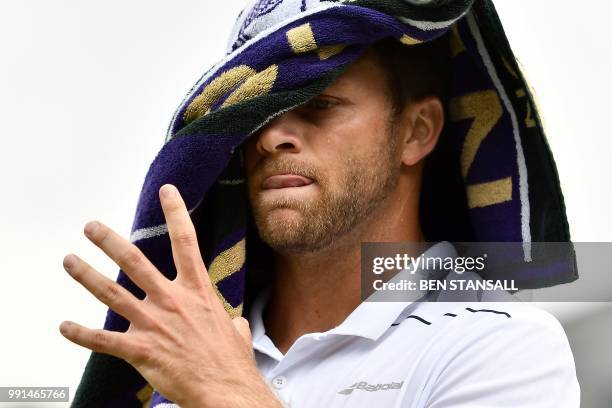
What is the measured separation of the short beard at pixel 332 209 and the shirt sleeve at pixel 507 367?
29 cm

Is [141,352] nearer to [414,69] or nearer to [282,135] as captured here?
[282,135]

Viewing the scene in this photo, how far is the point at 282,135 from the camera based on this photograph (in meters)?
1.65

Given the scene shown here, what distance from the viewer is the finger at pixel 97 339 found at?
121 centimetres

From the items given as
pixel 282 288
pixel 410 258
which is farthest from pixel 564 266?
pixel 282 288

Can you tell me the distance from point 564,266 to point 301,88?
22.8 inches

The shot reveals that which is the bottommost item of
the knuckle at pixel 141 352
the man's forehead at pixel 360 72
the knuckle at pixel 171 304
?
the knuckle at pixel 141 352

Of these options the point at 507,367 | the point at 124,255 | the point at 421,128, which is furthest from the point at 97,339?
the point at 421,128

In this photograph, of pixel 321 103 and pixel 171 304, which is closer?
pixel 171 304

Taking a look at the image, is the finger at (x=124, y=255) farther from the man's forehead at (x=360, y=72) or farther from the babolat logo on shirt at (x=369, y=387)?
the man's forehead at (x=360, y=72)

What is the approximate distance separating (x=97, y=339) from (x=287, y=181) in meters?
0.55

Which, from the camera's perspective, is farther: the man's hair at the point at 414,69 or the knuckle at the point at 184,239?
the man's hair at the point at 414,69

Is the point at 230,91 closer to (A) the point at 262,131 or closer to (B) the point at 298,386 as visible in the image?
(A) the point at 262,131

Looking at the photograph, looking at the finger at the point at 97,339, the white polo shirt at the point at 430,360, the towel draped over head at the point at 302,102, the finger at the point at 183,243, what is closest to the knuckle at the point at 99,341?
the finger at the point at 97,339

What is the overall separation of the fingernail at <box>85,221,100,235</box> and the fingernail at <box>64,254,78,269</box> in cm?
3
